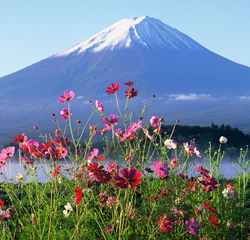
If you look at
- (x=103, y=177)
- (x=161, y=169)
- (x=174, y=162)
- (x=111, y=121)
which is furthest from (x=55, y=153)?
(x=174, y=162)

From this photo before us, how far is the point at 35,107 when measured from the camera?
165375mm

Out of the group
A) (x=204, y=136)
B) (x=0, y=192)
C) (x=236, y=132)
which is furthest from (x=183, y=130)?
(x=0, y=192)

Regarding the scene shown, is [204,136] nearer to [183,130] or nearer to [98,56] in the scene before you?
[183,130]

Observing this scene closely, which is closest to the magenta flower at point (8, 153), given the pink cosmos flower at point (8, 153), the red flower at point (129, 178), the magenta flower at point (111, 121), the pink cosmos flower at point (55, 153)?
the pink cosmos flower at point (8, 153)

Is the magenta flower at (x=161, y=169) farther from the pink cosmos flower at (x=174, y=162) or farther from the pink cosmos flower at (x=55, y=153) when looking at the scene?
the pink cosmos flower at (x=174, y=162)

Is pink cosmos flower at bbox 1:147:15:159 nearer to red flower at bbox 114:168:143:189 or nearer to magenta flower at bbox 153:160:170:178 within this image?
magenta flower at bbox 153:160:170:178

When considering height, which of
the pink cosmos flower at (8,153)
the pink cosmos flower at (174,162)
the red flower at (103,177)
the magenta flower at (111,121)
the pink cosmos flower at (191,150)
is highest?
the magenta flower at (111,121)

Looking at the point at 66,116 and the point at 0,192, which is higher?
the point at 66,116

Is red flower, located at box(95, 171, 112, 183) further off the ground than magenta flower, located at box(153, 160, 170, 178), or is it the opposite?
red flower, located at box(95, 171, 112, 183)

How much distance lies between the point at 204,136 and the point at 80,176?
42.9 ft

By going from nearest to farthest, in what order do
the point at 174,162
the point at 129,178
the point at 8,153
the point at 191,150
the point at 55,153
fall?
the point at 129,178
the point at 55,153
the point at 8,153
the point at 191,150
the point at 174,162

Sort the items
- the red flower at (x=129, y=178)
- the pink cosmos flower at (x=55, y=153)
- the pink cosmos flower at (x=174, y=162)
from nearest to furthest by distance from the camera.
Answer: the red flower at (x=129, y=178) < the pink cosmos flower at (x=55, y=153) < the pink cosmos flower at (x=174, y=162)

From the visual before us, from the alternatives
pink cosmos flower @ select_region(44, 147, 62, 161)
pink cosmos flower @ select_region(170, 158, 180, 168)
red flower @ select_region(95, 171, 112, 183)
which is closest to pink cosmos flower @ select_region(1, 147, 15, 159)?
pink cosmos flower @ select_region(44, 147, 62, 161)

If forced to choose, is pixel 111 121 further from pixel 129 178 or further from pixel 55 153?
pixel 129 178
